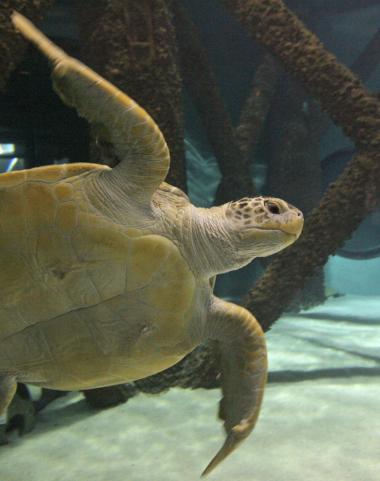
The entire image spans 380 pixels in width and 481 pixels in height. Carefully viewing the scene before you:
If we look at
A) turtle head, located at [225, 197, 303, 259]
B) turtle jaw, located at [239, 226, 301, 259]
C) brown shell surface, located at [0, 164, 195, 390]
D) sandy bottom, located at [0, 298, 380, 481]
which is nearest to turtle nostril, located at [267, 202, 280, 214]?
turtle head, located at [225, 197, 303, 259]

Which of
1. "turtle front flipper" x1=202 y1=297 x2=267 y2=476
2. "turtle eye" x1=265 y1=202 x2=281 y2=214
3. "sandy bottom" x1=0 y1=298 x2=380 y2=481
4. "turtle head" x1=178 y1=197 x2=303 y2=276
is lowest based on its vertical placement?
"sandy bottom" x1=0 y1=298 x2=380 y2=481

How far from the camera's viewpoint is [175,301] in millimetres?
2213

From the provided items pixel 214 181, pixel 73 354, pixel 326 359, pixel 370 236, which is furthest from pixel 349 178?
pixel 370 236

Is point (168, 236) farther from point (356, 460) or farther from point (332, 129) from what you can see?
point (332, 129)

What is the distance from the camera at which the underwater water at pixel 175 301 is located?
6.98 ft

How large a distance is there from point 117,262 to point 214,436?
62.3 inches

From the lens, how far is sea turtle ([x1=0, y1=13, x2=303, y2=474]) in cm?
193

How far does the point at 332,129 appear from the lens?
29.0 feet

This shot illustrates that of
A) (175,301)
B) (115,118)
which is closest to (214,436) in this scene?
(175,301)

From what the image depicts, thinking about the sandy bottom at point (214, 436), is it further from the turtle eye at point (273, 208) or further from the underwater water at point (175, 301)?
the turtle eye at point (273, 208)

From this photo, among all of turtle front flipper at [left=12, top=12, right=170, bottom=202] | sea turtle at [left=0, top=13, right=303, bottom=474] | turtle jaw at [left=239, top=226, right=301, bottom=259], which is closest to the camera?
turtle front flipper at [left=12, top=12, right=170, bottom=202]

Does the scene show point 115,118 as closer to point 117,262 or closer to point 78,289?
point 117,262

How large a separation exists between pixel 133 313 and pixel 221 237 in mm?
610

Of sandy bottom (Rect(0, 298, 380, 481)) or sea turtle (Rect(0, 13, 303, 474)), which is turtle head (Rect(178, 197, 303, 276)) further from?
sandy bottom (Rect(0, 298, 380, 481))
